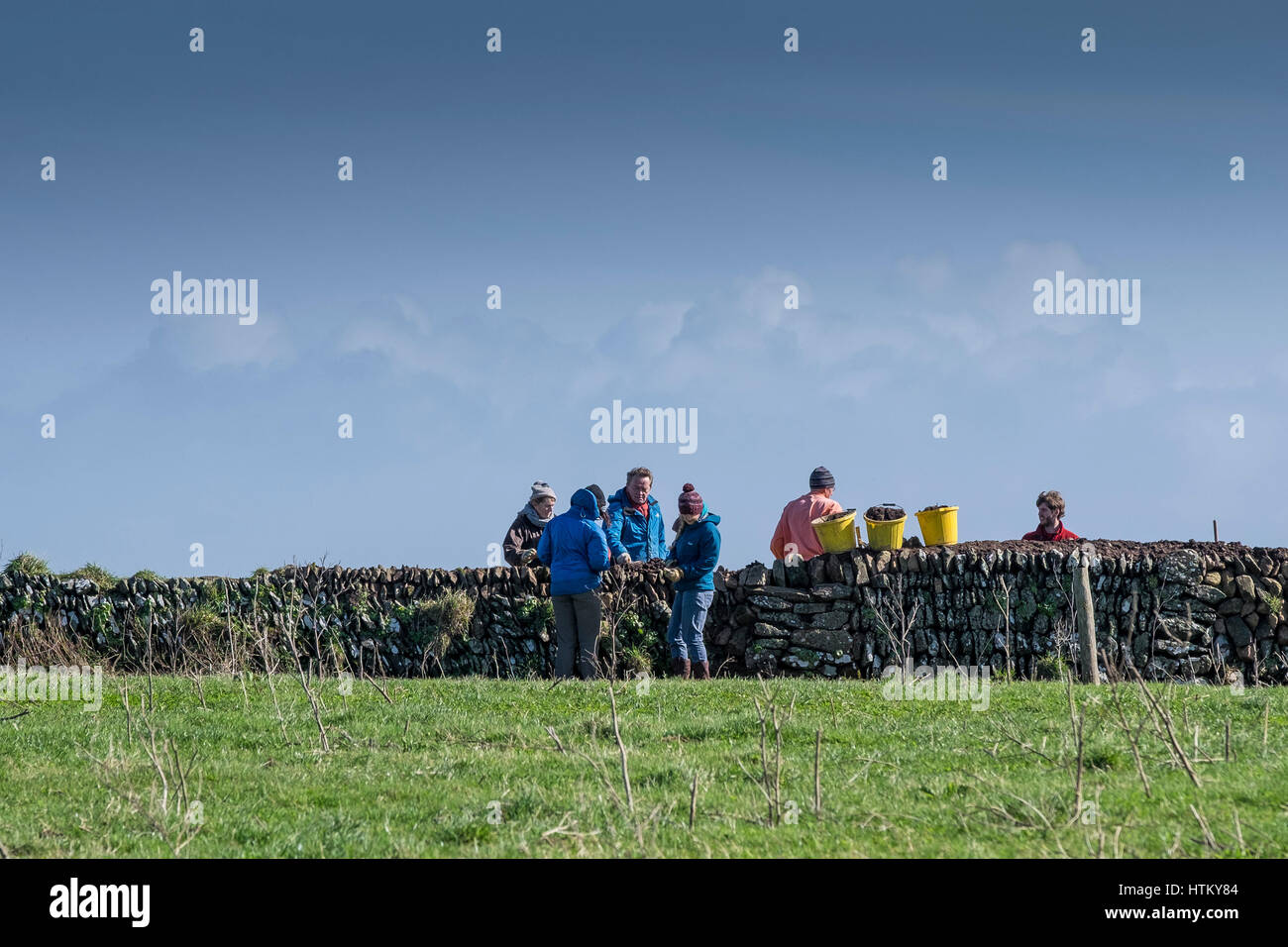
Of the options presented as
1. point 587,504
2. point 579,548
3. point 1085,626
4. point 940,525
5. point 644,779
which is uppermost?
point 587,504

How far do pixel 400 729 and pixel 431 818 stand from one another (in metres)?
2.62

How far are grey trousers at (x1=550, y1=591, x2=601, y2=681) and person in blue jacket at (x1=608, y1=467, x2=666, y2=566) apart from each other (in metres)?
1.53

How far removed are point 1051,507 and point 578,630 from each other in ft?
21.7

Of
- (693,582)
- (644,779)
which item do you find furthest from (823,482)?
(644,779)

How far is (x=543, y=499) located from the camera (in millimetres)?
13883

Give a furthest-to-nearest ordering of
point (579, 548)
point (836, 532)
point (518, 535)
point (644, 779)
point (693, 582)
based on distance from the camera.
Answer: point (518, 535), point (836, 532), point (693, 582), point (579, 548), point (644, 779)

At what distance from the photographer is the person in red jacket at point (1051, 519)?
14977 millimetres

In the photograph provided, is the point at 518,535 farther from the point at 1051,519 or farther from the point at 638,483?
A: the point at 1051,519

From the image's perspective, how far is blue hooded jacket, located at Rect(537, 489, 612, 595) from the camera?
11836 millimetres

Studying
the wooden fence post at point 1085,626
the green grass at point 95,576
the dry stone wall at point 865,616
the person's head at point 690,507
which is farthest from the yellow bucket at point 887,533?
the green grass at point 95,576

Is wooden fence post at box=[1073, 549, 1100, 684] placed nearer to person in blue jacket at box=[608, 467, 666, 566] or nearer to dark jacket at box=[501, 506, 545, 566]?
person in blue jacket at box=[608, 467, 666, 566]

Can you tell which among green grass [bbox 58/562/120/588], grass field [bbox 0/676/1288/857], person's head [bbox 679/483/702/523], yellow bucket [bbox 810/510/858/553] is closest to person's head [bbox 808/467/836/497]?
yellow bucket [bbox 810/510/858/553]

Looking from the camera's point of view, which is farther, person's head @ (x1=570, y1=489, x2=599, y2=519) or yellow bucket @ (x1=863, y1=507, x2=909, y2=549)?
yellow bucket @ (x1=863, y1=507, x2=909, y2=549)

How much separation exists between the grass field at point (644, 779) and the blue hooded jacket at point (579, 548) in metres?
1.88
